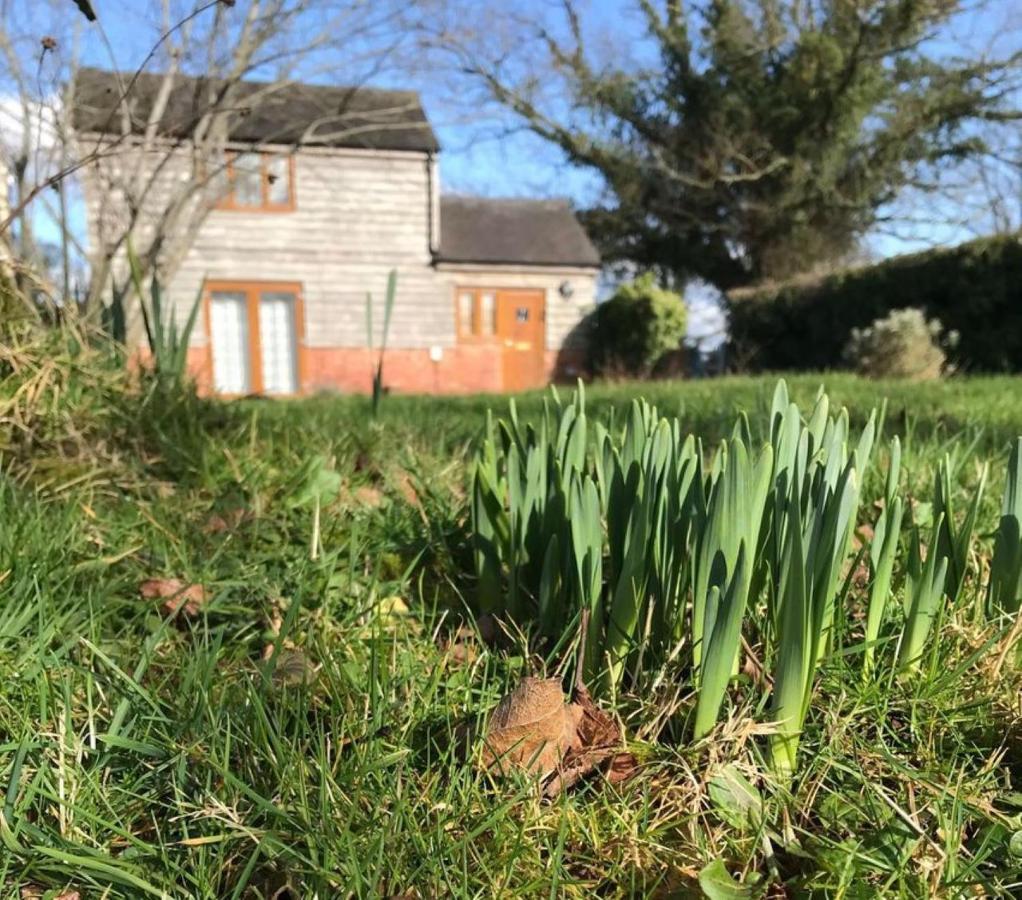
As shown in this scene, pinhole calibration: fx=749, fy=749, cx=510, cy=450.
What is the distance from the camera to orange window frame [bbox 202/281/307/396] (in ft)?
50.0

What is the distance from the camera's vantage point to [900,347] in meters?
12.7

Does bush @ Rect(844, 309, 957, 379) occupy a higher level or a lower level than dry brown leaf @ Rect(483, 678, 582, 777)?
higher

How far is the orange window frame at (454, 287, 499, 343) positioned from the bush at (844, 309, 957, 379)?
24.0 feet

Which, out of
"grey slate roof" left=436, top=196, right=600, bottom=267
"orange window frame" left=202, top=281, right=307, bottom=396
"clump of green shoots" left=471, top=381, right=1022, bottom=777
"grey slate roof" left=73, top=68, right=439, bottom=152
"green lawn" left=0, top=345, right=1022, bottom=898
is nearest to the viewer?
"green lawn" left=0, top=345, right=1022, bottom=898

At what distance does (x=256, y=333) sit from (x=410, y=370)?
3.24 meters

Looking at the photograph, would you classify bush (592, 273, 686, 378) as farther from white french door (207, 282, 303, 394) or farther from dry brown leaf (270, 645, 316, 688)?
dry brown leaf (270, 645, 316, 688)

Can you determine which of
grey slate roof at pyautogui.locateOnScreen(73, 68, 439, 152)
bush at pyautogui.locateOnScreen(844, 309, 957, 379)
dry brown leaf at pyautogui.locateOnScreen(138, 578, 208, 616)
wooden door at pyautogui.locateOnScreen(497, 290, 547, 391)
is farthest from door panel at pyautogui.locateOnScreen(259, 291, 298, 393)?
dry brown leaf at pyautogui.locateOnScreen(138, 578, 208, 616)

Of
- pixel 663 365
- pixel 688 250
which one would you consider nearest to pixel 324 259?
pixel 663 365

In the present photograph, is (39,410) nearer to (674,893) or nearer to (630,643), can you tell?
(630,643)

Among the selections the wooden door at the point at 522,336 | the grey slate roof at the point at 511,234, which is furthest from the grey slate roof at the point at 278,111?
the wooden door at the point at 522,336

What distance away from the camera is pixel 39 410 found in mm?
2221

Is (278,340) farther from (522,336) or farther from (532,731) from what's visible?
(532,731)

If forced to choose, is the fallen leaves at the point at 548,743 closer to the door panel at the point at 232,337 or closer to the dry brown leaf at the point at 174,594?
the dry brown leaf at the point at 174,594

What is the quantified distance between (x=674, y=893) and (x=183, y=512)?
1.63 meters
